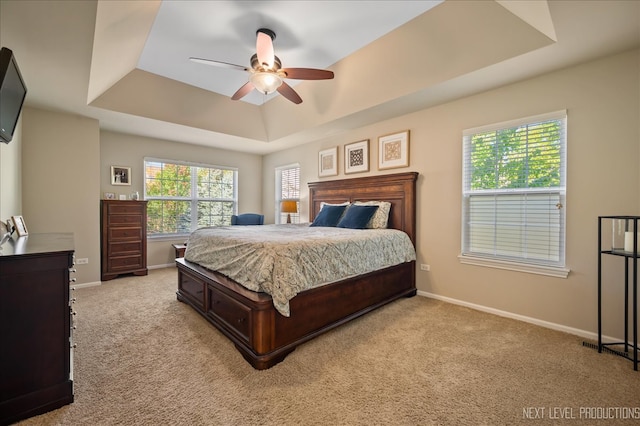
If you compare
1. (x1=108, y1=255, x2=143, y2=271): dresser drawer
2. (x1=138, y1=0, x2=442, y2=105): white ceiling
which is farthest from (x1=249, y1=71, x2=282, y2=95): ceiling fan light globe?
(x1=108, y1=255, x2=143, y2=271): dresser drawer

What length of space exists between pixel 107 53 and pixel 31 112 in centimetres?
204

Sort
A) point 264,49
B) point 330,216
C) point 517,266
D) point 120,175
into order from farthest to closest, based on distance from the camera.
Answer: point 120,175 → point 330,216 → point 517,266 → point 264,49

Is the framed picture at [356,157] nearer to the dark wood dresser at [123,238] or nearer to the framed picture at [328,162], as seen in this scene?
the framed picture at [328,162]

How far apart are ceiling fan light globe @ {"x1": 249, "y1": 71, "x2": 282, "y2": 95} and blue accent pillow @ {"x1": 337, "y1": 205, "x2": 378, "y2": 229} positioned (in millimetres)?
1872

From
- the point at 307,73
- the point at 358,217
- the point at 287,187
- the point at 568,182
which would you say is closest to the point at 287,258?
the point at 358,217

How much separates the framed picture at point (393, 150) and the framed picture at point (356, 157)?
256 millimetres

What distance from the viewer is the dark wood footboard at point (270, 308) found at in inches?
78.2

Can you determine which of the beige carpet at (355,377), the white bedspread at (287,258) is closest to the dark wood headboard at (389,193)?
the white bedspread at (287,258)

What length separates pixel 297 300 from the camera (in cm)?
219

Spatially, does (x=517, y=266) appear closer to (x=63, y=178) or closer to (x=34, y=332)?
(x=34, y=332)

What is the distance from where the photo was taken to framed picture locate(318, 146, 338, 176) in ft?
15.7

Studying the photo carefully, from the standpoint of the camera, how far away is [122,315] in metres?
2.92

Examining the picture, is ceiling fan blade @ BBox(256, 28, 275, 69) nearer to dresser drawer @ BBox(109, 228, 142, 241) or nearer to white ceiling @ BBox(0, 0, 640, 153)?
white ceiling @ BBox(0, 0, 640, 153)

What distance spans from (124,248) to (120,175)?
135 cm
